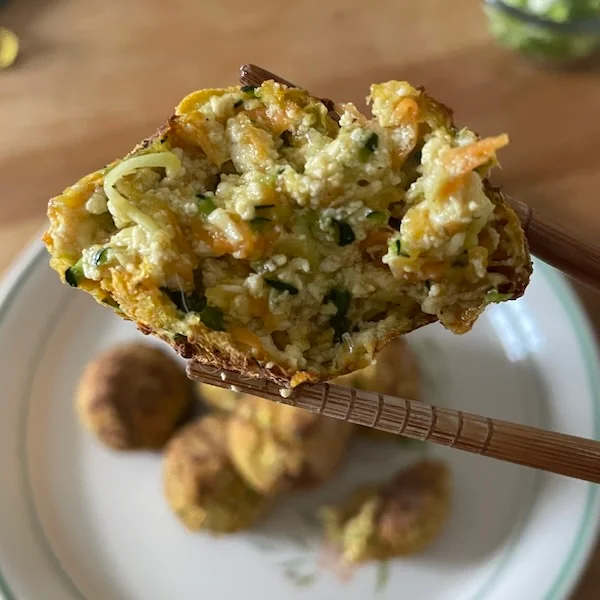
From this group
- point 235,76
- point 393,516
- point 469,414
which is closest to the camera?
point 469,414

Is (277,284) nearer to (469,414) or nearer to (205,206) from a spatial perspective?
(205,206)

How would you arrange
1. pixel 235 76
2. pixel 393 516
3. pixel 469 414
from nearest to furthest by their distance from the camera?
pixel 469 414
pixel 393 516
pixel 235 76

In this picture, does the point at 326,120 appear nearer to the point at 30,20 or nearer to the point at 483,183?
the point at 483,183

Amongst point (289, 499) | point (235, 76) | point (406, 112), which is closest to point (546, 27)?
point (235, 76)

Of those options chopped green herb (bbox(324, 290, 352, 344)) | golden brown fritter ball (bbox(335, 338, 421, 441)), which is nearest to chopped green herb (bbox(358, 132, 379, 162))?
chopped green herb (bbox(324, 290, 352, 344))

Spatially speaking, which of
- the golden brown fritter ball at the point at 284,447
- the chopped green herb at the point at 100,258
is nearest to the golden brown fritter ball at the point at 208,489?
the golden brown fritter ball at the point at 284,447

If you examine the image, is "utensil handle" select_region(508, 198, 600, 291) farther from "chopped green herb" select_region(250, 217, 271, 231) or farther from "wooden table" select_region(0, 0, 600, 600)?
"wooden table" select_region(0, 0, 600, 600)
